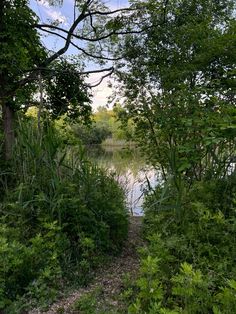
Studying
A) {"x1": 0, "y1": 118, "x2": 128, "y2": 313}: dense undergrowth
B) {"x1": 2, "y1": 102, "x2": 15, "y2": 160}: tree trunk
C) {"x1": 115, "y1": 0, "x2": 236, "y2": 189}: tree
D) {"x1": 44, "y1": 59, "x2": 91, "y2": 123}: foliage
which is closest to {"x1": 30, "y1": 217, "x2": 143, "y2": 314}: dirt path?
{"x1": 0, "y1": 118, "x2": 128, "y2": 313}: dense undergrowth

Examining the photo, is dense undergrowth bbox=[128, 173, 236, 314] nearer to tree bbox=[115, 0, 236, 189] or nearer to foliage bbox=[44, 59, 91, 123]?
tree bbox=[115, 0, 236, 189]

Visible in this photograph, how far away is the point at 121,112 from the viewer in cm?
506

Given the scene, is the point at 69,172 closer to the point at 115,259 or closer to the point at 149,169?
the point at 115,259

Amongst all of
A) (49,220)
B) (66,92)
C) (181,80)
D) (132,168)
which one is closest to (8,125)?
(66,92)

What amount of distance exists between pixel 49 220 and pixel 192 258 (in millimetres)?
1101

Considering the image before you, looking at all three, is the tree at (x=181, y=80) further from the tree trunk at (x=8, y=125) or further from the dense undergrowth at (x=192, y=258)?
the tree trunk at (x=8, y=125)

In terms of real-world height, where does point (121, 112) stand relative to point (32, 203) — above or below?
above

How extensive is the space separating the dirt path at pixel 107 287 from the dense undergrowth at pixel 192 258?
0.16 meters

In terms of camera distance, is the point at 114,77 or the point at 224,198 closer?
the point at 224,198

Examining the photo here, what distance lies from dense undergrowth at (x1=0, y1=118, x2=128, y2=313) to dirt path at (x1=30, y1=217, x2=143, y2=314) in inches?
3.2

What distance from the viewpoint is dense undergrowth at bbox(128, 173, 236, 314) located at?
139 centimetres

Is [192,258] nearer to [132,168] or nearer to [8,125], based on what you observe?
[8,125]

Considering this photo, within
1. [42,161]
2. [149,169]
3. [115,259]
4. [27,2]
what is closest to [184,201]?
[115,259]

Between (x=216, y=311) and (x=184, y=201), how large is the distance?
1.32m
